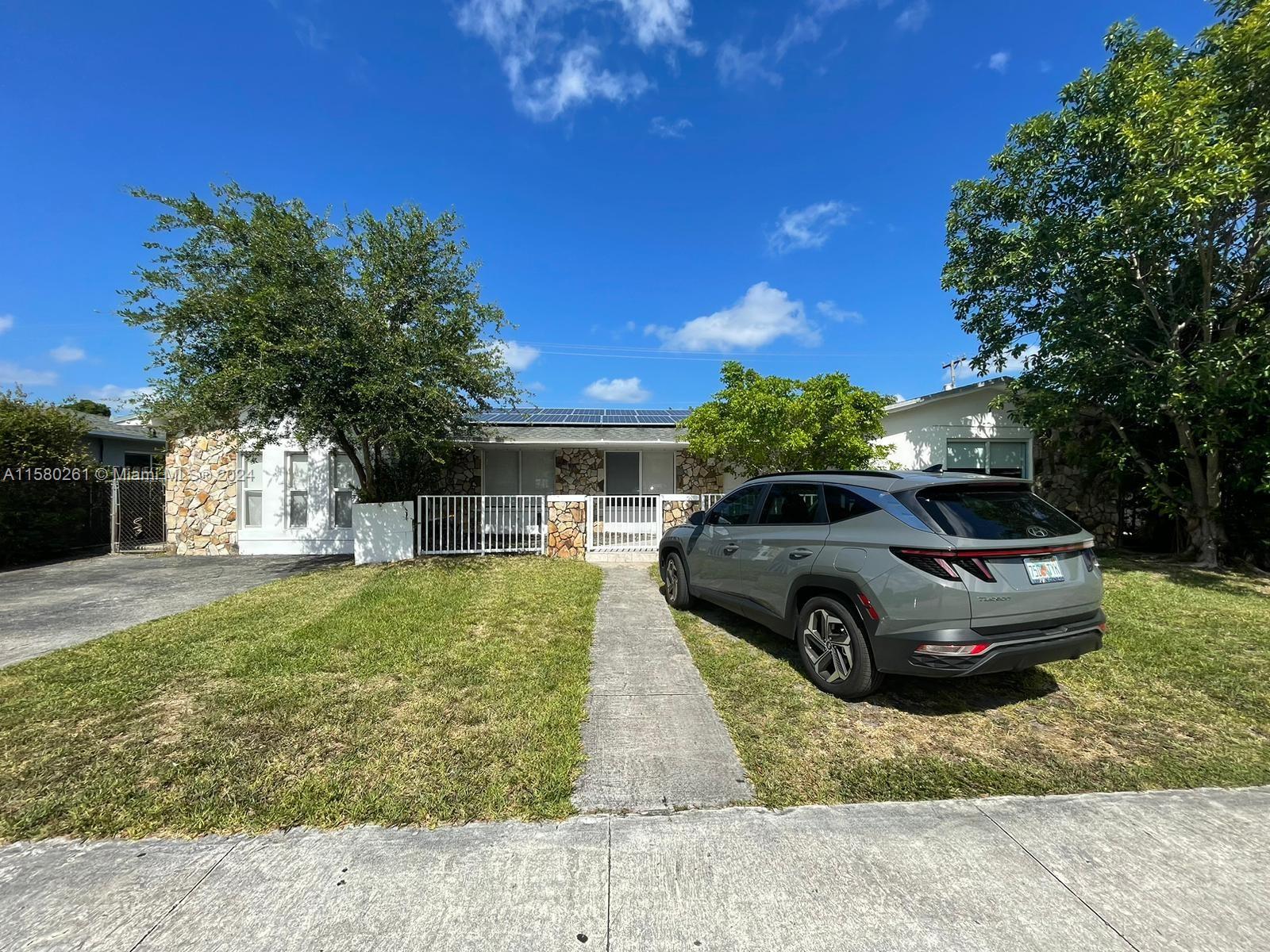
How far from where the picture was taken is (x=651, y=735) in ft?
11.3

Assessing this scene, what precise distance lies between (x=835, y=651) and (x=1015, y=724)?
4.03 feet

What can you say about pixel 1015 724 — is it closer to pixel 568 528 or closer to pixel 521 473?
pixel 568 528

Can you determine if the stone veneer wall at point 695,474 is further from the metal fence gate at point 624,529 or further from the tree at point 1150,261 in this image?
the tree at point 1150,261

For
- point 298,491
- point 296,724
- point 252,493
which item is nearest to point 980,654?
point 296,724

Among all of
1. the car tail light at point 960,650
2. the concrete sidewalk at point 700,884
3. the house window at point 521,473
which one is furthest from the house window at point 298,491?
the car tail light at point 960,650

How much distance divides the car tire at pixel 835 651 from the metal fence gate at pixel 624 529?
6.43m

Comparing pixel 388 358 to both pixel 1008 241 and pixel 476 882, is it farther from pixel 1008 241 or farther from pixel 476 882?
pixel 1008 241

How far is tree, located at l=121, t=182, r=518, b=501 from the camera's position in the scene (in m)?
7.83

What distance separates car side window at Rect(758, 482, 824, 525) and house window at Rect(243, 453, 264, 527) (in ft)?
40.9

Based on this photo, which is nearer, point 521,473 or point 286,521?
point 286,521

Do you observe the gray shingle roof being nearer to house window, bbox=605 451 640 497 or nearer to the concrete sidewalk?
house window, bbox=605 451 640 497

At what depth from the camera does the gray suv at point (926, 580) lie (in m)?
3.33

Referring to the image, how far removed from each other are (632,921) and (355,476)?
494 inches

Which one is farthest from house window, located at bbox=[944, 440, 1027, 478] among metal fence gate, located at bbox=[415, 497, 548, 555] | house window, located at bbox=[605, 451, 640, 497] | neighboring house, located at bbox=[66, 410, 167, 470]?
neighboring house, located at bbox=[66, 410, 167, 470]
